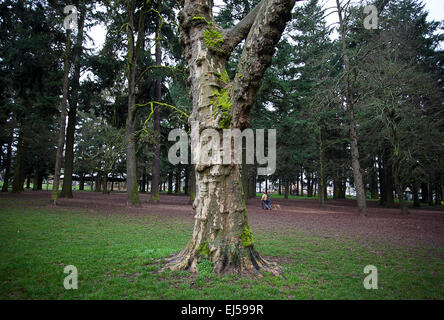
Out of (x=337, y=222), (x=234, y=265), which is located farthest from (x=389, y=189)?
(x=234, y=265)

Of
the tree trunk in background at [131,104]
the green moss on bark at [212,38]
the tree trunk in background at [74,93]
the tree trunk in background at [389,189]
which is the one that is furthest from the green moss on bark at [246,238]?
the tree trunk in background at [389,189]

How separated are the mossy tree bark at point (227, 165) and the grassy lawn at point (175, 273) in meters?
0.38

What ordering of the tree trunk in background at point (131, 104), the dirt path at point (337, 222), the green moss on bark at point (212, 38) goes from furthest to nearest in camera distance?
the tree trunk in background at point (131, 104) → the dirt path at point (337, 222) → the green moss on bark at point (212, 38)

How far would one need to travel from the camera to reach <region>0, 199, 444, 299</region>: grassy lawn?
3.29 m

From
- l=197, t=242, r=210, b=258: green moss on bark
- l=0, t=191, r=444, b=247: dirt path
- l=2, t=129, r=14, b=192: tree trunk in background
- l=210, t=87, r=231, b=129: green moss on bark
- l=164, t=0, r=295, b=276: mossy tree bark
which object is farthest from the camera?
l=2, t=129, r=14, b=192: tree trunk in background

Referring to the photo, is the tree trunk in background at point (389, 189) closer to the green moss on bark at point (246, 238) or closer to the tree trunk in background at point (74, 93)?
the green moss on bark at point (246, 238)

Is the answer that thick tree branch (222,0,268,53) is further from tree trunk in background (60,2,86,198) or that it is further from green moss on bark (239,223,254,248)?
tree trunk in background (60,2,86,198)

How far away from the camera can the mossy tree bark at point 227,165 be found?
402cm

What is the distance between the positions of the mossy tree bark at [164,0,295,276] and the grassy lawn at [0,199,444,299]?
378mm

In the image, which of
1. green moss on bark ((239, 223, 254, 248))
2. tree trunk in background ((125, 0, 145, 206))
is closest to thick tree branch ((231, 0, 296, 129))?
green moss on bark ((239, 223, 254, 248))

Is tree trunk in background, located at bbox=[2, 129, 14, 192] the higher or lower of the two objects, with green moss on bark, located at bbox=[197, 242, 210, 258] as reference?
higher

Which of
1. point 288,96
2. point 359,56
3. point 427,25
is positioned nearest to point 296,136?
point 288,96
